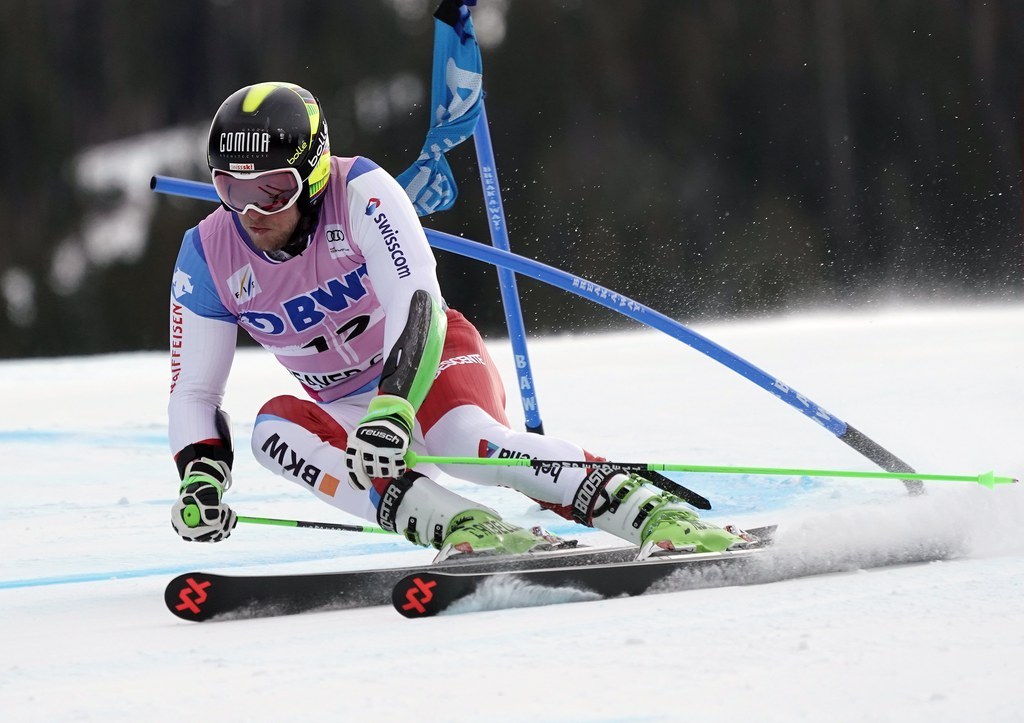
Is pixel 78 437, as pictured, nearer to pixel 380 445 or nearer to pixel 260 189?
pixel 260 189

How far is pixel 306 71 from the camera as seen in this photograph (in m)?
15.6

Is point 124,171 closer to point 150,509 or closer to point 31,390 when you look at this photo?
point 31,390

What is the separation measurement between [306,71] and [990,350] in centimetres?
996

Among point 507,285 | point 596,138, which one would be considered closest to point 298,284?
point 507,285

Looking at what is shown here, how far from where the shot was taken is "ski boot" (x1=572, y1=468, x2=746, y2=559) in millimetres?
2715

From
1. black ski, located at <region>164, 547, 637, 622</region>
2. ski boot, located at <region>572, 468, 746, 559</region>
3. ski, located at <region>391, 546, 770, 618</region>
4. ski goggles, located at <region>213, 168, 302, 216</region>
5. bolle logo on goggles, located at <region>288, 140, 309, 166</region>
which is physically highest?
→ bolle logo on goggles, located at <region>288, 140, 309, 166</region>

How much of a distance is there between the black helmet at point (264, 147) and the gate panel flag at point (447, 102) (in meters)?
1.44

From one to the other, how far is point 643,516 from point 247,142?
3.80 feet

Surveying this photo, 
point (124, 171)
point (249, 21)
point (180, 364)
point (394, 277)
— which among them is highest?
point (249, 21)

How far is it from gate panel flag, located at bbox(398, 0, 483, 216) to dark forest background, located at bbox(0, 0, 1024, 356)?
329 inches

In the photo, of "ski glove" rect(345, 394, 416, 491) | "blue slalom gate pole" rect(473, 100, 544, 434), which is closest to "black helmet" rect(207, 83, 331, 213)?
"ski glove" rect(345, 394, 416, 491)

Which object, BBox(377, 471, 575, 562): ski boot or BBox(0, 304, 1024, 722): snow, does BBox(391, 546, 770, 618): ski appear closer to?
BBox(0, 304, 1024, 722): snow

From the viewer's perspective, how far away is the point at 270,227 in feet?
9.19

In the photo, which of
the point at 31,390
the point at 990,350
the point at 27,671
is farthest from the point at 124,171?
the point at 27,671
